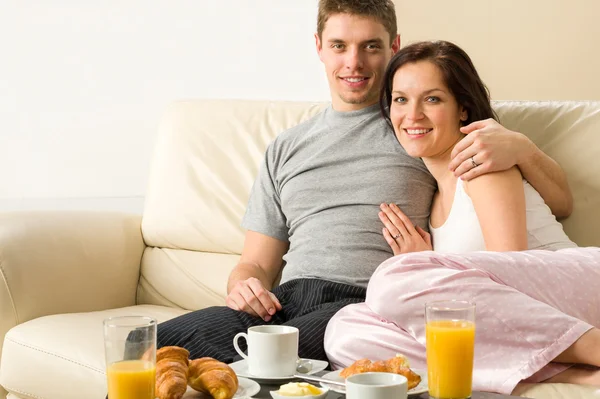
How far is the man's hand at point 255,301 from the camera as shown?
199 cm

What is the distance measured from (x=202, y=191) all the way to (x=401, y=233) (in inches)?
30.0

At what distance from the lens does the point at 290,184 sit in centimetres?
226

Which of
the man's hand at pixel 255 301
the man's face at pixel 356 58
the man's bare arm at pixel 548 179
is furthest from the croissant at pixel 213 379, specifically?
the man's face at pixel 356 58

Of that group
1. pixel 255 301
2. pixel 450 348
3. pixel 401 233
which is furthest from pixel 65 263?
pixel 450 348

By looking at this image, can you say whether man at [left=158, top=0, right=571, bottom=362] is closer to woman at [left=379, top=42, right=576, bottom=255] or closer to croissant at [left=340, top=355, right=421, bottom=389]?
woman at [left=379, top=42, right=576, bottom=255]

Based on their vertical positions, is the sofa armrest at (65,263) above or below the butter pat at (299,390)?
below

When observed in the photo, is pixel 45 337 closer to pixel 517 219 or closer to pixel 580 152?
pixel 517 219

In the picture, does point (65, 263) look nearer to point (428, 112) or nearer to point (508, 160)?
point (428, 112)

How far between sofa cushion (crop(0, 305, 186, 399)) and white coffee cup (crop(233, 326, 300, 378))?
68 centimetres

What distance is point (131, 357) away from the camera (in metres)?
1.15

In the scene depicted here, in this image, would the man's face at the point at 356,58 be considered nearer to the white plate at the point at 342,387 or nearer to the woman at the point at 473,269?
the woman at the point at 473,269

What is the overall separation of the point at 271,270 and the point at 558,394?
3.23 feet

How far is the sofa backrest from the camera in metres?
2.51

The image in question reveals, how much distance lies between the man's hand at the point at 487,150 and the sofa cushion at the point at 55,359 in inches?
36.1
